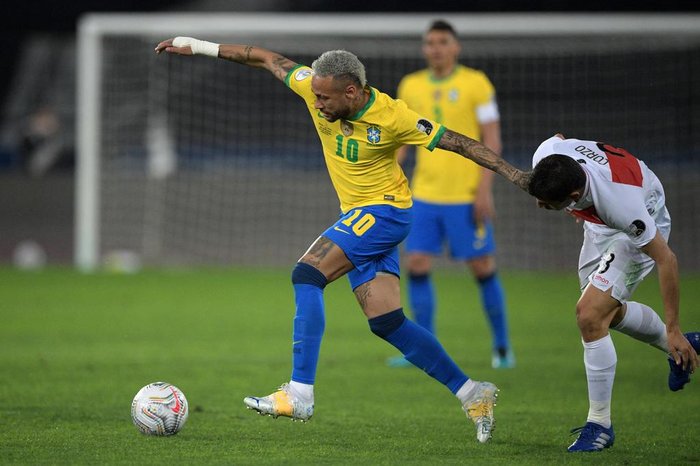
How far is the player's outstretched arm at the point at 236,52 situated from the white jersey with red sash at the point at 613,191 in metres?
1.60

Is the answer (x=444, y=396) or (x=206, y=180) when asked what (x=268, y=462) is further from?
(x=206, y=180)

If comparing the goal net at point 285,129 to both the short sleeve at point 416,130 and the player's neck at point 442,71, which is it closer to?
the player's neck at point 442,71

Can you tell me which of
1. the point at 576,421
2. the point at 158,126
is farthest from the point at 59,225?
the point at 576,421

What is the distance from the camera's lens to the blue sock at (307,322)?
5961 millimetres

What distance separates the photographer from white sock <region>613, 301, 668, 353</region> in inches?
241

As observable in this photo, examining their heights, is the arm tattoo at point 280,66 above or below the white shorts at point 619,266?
above

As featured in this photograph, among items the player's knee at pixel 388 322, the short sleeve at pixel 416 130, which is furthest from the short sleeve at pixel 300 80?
the player's knee at pixel 388 322

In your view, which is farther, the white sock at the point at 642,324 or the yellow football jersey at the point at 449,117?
the yellow football jersey at the point at 449,117

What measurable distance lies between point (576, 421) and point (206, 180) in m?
12.1

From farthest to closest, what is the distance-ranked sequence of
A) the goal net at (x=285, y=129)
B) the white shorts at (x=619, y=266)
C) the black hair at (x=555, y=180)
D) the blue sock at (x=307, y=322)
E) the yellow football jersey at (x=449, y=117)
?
the goal net at (x=285, y=129)
the yellow football jersey at (x=449, y=117)
the blue sock at (x=307, y=322)
the white shorts at (x=619, y=266)
the black hair at (x=555, y=180)

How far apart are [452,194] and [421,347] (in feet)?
11.4

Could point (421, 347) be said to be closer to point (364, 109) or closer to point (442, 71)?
point (364, 109)

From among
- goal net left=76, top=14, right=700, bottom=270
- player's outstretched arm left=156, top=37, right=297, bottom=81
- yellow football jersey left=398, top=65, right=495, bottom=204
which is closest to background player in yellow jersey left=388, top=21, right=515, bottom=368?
yellow football jersey left=398, top=65, right=495, bottom=204

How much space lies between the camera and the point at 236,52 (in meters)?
6.59
